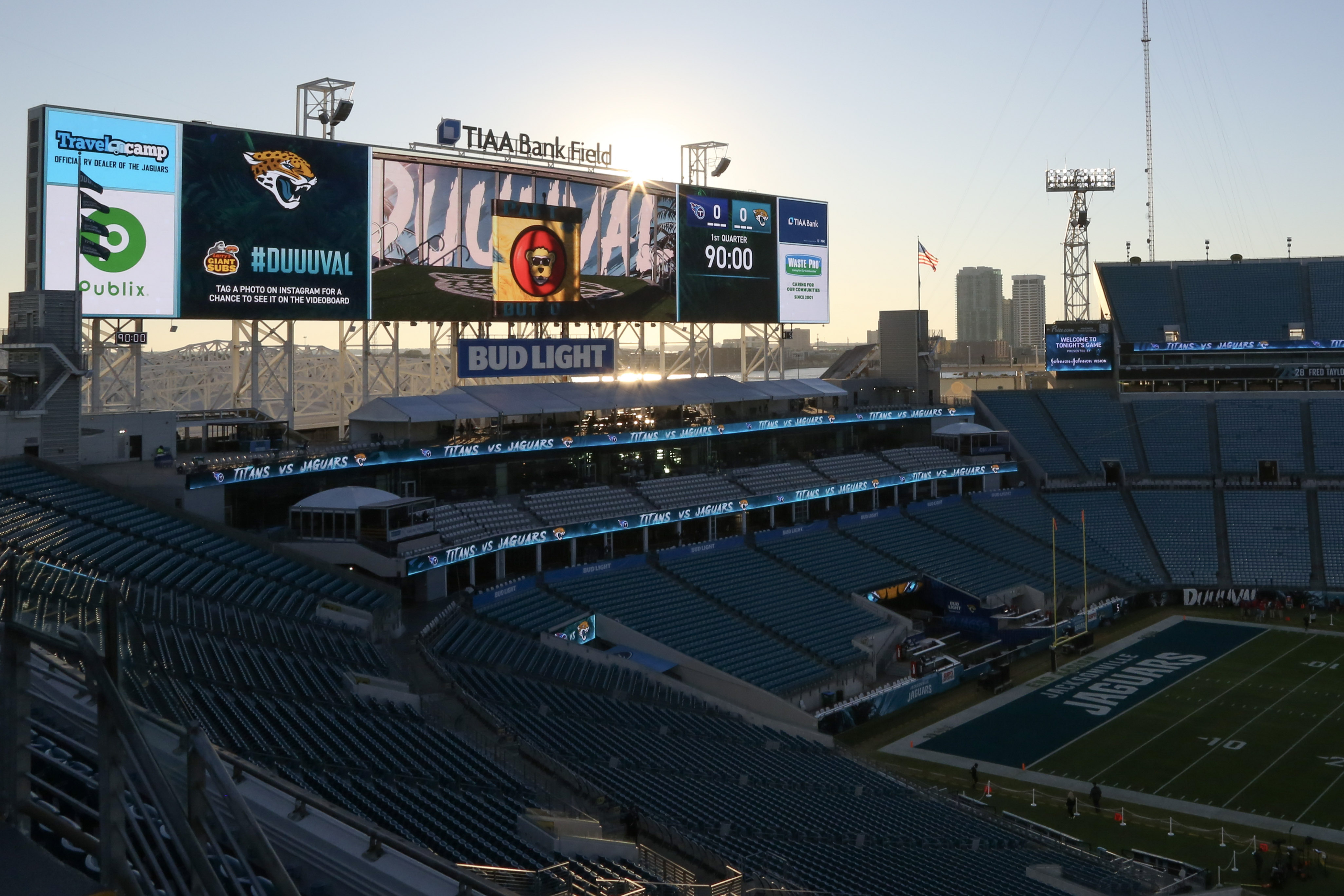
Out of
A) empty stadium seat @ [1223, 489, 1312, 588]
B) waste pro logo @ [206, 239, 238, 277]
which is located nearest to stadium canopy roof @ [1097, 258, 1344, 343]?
empty stadium seat @ [1223, 489, 1312, 588]

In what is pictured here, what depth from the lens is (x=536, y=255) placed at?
40.0 meters

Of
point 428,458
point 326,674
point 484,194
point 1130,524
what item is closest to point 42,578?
point 326,674

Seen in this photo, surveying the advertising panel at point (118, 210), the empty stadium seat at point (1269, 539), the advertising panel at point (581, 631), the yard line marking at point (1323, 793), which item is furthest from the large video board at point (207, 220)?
the empty stadium seat at point (1269, 539)

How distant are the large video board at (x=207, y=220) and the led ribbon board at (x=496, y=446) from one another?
4272 millimetres

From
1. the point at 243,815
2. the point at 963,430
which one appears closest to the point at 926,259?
the point at 963,430

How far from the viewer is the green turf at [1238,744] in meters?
27.3

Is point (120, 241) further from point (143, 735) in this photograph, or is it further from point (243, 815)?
point (243, 815)

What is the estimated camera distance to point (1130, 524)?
52781 millimetres

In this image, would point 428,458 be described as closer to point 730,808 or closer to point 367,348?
point 367,348

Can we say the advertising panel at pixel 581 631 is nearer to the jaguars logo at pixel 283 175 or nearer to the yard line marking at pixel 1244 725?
the jaguars logo at pixel 283 175

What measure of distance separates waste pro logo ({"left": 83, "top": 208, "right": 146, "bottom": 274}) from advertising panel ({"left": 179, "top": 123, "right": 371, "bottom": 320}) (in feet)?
3.71

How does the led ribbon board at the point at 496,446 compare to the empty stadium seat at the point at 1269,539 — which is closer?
the led ribbon board at the point at 496,446

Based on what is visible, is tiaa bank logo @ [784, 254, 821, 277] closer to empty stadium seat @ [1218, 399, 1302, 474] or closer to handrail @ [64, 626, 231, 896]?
empty stadium seat @ [1218, 399, 1302, 474]

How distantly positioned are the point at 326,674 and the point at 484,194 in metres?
21.6
